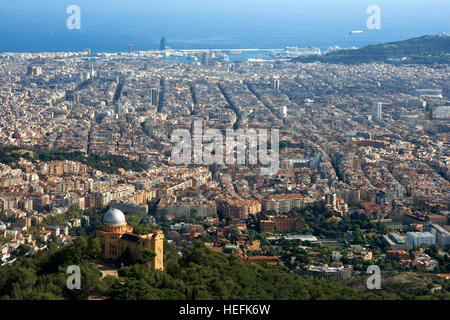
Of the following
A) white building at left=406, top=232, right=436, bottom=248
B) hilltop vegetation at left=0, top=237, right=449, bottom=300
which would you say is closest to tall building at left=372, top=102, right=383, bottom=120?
white building at left=406, top=232, right=436, bottom=248

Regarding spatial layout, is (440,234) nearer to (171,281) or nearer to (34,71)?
(171,281)

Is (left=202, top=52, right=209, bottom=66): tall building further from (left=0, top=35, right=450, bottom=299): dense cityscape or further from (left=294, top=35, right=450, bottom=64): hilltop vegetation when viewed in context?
(left=0, top=35, right=450, bottom=299): dense cityscape

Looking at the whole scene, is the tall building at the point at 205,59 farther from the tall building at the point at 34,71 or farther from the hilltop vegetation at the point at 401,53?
the tall building at the point at 34,71

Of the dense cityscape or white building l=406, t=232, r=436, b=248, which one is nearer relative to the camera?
the dense cityscape

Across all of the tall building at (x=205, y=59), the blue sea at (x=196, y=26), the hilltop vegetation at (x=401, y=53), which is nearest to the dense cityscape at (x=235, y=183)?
the hilltop vegetation at (x=401, y=53)

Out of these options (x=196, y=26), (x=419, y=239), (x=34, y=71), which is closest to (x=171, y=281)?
(x=419, y=239)

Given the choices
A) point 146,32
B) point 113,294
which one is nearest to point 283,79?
point 113,294

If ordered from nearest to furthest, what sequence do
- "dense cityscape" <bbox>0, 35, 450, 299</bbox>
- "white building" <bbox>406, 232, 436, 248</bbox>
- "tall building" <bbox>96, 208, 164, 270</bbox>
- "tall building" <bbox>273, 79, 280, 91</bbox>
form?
"tall building" <bbox>96, 208, 164, 270</bbox> → "dense cityscape" <bbox>0, 35, 450, 299</bbox> → "white building" <bbox>406, 232, 436, 248</bbox> → "tall building" <bbox>273, 79, 280, 91</bbox>
